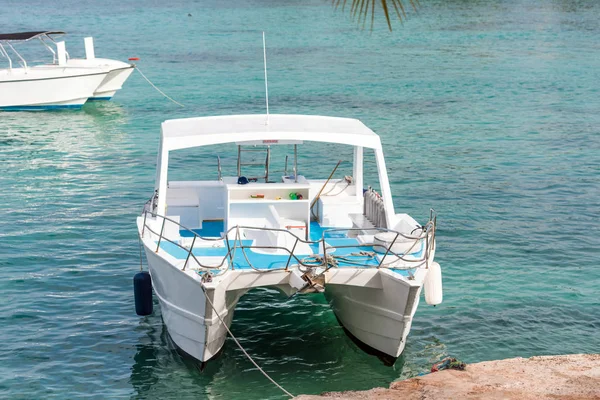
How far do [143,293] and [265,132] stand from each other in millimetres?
3085

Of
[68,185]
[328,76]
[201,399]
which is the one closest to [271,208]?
[201,399]

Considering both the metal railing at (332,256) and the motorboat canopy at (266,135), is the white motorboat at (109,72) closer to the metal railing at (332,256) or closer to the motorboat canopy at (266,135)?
the motorboat canopy at (266,135)

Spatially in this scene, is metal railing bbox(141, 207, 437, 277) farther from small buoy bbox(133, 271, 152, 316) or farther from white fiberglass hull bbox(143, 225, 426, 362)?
small buoy bbox(133, 271, 152, 316)

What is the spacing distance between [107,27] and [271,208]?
65447 mm

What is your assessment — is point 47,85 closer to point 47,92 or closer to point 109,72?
point 47,92

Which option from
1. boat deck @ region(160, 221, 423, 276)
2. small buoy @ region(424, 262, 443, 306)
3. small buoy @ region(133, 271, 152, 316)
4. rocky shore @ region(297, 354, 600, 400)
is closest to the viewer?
rocky shore @ region(297, 354, 600, 400)

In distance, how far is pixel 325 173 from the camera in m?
23.8

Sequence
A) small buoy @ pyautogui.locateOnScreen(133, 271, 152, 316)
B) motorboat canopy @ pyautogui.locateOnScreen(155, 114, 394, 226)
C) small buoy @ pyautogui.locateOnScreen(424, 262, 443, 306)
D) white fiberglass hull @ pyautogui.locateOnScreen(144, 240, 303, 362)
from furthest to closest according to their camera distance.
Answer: motorboat canopy @ pyautogui.locateOnScreen(155, 114, 394, 226), small buoy @ pyautogui.locateOnScreen(133, 271, 152, 316), small buoy @ pyautogui.locateOnScreen(424, 262, 443, 306), white fiberglass hull @ pyautogui.locateOnScreen(144, 240, 303, 362)

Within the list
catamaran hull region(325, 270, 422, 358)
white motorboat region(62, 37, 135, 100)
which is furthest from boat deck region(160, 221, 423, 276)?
white motorboat region(62, 37, 135, 100)

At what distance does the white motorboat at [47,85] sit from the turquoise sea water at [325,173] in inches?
28.3

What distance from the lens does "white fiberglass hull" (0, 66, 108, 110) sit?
3362cm

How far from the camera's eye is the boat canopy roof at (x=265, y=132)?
44.3 ft

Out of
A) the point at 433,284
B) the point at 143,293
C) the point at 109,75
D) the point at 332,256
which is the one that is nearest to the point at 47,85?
the point at 109,75

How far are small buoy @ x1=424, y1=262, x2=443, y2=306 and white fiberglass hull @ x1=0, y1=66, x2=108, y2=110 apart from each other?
25495 millimetres
